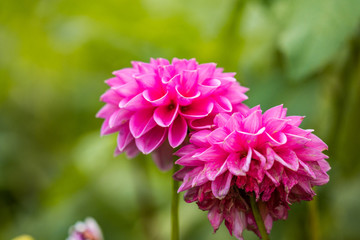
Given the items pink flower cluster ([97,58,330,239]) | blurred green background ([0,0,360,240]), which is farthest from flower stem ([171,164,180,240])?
blurred green background ([0,0,360,240])

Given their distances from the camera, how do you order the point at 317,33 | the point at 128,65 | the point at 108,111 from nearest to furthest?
the point at 108,111 → the point at 317,33 → the point at 128,65

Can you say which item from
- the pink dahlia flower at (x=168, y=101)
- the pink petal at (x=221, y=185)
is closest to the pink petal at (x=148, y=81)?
the pink dahlia flower at (x=168, y=101)

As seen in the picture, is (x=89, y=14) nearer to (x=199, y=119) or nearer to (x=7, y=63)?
(x=7, y=63)

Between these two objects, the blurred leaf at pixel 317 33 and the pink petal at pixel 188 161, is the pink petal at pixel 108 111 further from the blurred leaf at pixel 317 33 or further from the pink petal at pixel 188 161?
the blurred leaf at pixel 317 33

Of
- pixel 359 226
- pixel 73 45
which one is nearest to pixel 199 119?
pixel 359 226

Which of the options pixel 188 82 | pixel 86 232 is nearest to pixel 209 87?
pixel 188 82

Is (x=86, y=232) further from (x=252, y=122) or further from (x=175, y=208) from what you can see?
(x=252, y=122)
